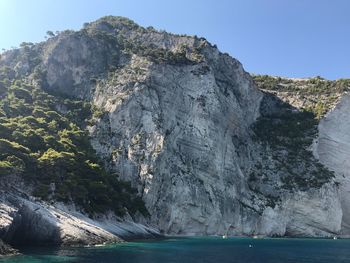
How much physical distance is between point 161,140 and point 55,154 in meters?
29.2

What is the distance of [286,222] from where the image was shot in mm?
100312

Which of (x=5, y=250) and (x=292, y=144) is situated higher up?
(x=292, y=144)

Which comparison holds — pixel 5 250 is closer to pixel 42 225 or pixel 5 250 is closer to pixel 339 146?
pixel 42 225

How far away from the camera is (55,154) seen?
71312 mm

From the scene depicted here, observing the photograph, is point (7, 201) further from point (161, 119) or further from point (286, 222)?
point (286, 222)

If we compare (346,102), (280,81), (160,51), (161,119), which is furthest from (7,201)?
(280,81)

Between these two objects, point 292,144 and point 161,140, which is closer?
point 161,140

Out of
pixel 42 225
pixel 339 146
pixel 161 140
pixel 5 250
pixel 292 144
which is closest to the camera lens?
pixel 5 250

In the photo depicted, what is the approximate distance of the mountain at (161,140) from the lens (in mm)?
72188

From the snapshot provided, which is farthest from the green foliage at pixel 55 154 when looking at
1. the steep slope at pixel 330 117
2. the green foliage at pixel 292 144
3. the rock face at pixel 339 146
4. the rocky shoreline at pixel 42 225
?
the steep slope at pixel 330 117

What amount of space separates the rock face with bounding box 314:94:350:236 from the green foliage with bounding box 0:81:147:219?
2083 inches

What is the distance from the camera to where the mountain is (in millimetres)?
72188

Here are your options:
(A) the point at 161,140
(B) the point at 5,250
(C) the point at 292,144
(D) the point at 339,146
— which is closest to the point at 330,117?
(D) the point at 339,146

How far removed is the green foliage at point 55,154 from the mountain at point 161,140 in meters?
0.27
